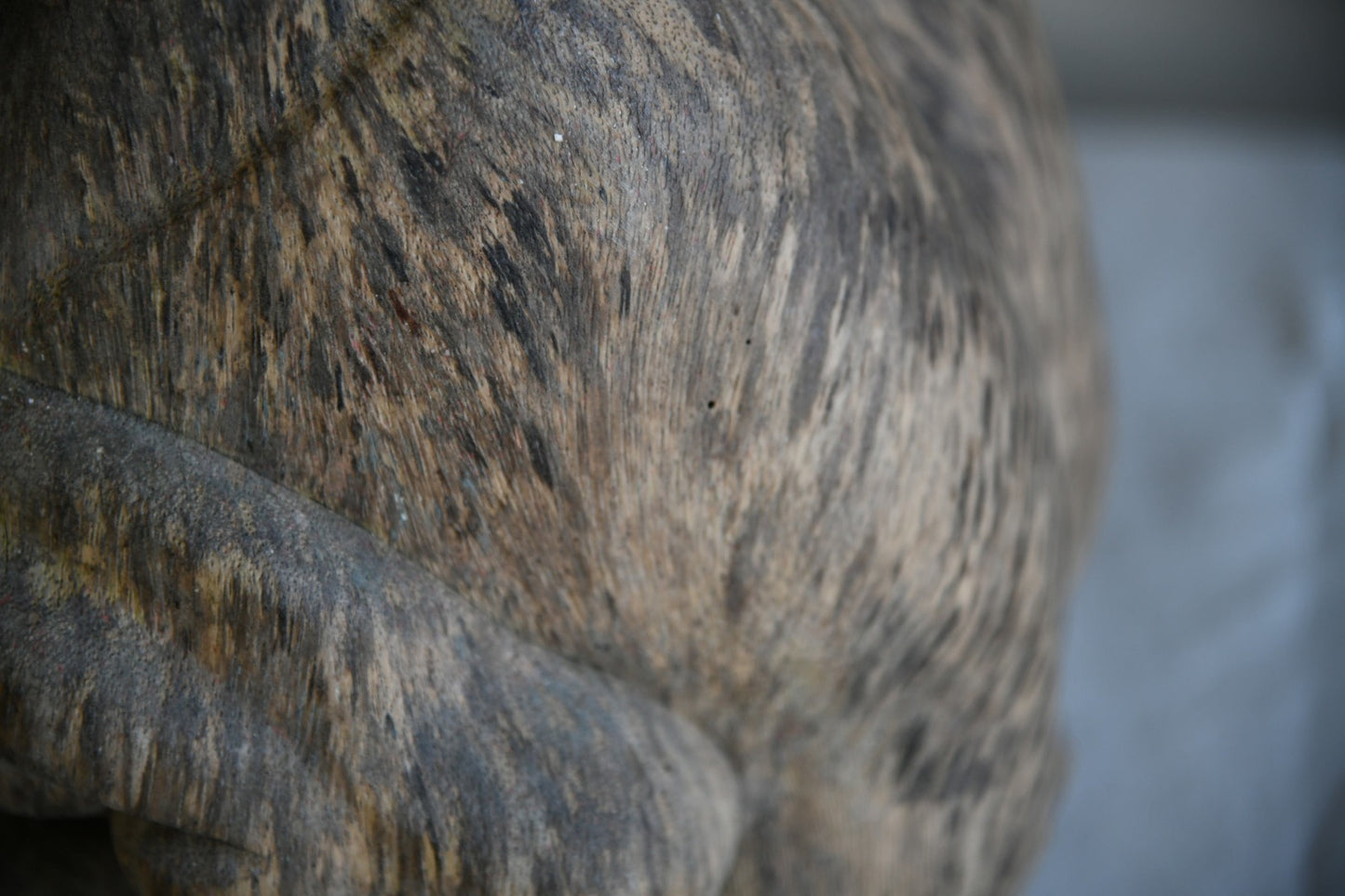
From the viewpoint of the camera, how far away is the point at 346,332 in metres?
0.41

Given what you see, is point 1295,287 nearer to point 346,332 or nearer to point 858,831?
point 858,831

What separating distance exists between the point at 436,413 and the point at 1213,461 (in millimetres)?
766

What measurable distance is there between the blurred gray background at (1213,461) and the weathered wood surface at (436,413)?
1.55 ft

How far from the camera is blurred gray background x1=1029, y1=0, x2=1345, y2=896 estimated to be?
2.77ft

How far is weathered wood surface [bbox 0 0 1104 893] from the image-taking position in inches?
15.9

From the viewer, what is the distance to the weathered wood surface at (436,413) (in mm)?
403

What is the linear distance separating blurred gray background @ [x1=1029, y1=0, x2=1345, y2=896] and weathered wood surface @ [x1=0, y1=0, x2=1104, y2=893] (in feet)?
1.55

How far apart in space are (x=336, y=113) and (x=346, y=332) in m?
0.07

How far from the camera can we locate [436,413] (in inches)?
16.5

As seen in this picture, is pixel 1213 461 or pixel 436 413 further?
pixel 1213 461

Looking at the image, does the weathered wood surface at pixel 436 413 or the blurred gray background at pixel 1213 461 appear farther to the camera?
the blurred gray background at pixel 1213 461

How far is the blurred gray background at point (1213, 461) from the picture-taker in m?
0.84

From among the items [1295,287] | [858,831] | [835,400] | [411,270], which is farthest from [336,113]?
[1295,287]

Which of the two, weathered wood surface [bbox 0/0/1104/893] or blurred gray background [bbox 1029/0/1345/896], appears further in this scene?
blurred gray background [bbox 1029/0/1345/896]
